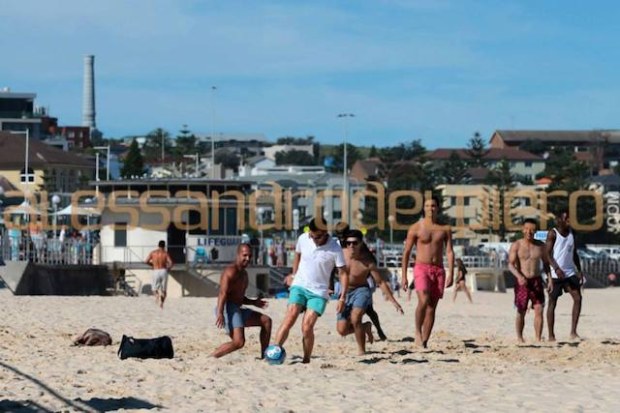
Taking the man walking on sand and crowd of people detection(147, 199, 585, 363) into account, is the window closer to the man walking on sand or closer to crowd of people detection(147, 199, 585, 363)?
crowd of people detection(147, 199, 585, 363)

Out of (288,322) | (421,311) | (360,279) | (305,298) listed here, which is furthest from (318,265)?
(421,311)

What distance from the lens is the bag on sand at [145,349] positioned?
13.4 m

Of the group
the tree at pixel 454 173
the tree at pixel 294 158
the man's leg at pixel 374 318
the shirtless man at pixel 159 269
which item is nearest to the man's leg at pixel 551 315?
the man's leg at pixel 374 318

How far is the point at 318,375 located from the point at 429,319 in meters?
2.95

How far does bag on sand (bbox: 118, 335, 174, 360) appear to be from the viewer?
1339cm

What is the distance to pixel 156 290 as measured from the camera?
86.6 ft

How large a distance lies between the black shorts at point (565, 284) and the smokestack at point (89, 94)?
578 feet

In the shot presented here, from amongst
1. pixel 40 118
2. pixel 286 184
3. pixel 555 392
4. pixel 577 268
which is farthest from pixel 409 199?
pixel 555 392

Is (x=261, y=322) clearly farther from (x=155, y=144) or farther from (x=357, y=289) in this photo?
(x=155, y=144)

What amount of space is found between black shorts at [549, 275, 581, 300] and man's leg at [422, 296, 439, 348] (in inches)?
91.1

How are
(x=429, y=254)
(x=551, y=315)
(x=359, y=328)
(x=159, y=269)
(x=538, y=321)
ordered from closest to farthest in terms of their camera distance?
1. (x=359, y=328)
2. (x=429, y=254)
3. (x=538, y=321)
4. (x=551, y=315)
5. (x=159, y=269)

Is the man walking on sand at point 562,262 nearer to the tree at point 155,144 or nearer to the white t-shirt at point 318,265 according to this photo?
the white t-shirt at point 318,265

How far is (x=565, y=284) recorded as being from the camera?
56.0 feet

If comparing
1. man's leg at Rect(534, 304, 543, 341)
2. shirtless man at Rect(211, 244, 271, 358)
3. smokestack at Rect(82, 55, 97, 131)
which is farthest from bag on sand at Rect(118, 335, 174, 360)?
smokestack at Rect(82, 55, 97, 131)
